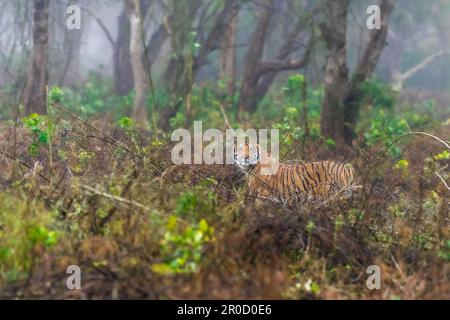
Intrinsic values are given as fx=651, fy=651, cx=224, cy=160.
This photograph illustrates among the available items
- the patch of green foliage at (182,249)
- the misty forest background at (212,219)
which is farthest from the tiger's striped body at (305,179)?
the patch of green foliage at (182,249)

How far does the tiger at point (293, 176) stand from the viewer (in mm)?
8023

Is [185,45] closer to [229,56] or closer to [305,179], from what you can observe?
[229,56]

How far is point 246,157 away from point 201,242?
3481 mm

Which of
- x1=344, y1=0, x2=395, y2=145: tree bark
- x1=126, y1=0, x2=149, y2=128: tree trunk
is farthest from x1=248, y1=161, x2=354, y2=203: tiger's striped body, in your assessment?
x1=126, y1=0, x2=149, y2=128: tree trunk

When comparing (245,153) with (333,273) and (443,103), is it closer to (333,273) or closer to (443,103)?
(333,273)

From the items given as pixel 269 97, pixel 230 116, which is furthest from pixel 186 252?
pixel 269 97

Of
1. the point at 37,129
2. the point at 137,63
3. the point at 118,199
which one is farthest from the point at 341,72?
the point at 118,199

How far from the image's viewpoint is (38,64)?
11.8m

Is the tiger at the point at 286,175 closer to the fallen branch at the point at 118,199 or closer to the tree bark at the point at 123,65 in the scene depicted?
the fallen branch at the point at 118,199

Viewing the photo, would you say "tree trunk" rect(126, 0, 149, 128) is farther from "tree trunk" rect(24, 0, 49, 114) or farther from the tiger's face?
the tiger's face

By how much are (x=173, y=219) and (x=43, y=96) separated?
724cm

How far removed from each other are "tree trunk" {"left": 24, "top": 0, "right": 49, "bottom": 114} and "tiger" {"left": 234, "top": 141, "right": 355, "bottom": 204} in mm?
4732

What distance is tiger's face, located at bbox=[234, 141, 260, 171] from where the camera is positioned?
8.37m

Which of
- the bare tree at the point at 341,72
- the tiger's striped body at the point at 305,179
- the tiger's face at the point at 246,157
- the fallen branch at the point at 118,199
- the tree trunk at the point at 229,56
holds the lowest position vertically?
the fallen branch at the point at 118,199
